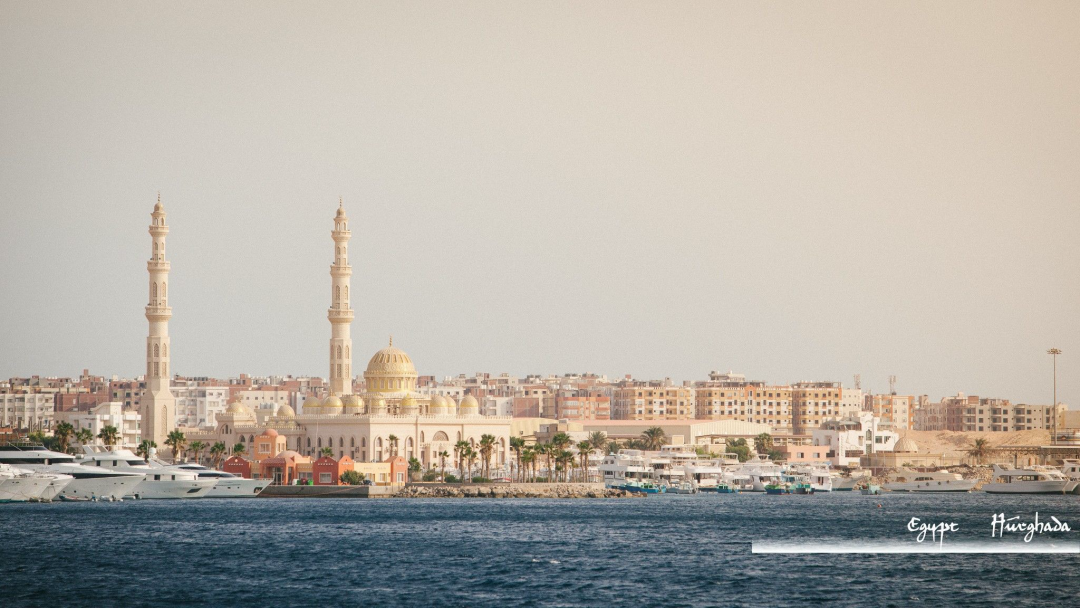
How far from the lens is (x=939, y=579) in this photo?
48.0 meters

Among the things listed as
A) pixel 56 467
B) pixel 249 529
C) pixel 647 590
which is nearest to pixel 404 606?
pixel 647 590

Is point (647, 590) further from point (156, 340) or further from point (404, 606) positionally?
point (156, 340)

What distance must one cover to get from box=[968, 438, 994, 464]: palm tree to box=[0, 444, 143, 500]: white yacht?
66.5 metres

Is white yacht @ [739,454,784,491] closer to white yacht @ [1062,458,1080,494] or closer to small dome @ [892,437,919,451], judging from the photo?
small dome @ [892,437,919,451]

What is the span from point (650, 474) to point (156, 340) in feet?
120

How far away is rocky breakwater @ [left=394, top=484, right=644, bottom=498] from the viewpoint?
10988 cm

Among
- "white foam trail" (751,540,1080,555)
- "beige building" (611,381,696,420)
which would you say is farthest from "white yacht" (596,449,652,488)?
"white foam trail" (751,540,1080,555)

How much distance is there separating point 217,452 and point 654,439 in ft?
130

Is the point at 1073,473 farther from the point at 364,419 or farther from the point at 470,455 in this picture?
the point at 364,419

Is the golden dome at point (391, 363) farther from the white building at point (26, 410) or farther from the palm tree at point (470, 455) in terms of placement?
the white building at point (26, 410)

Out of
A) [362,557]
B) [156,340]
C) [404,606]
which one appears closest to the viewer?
[404,606]

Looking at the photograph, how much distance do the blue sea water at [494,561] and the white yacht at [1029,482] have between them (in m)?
22.5

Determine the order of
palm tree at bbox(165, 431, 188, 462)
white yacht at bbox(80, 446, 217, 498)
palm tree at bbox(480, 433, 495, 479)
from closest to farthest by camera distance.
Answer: white yacht at bbox(80, 446, 217, 498)
palm tree at bbox(165, 431, 188, 462)
palm tree at bbox(480, 433, 495, 479)

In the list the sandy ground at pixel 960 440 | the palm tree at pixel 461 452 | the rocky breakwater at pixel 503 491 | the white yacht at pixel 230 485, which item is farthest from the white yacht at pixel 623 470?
the sandy ground at pixel 960 440
